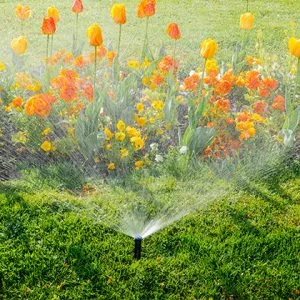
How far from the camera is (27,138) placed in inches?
202

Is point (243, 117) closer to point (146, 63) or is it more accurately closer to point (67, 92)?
point (146, 63)

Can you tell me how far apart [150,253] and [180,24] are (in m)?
5.67

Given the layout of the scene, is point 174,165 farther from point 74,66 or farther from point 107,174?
point 74,66

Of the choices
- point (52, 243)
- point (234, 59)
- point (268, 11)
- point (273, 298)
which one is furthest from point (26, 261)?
point (268, 11)

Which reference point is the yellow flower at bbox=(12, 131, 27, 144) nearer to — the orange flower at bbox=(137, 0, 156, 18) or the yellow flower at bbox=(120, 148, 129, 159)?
the yellow flower at bbox=(120, 148, 129, 159)

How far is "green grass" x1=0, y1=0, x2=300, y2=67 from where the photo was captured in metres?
7.97

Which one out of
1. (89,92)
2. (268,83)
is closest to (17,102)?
(89,92)

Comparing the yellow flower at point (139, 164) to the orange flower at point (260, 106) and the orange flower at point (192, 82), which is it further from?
the orange flower at point (260, 106)

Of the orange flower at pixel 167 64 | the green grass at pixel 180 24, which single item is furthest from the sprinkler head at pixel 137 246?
the green grass at pixel 180 24

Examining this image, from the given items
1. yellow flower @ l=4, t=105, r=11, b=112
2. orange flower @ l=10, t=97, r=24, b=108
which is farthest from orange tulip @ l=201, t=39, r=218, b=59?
yellow flower @ l=4, t=105, r=11, b=112

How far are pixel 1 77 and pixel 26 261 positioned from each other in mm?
2538

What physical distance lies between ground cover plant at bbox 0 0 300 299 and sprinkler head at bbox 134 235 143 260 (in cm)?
5

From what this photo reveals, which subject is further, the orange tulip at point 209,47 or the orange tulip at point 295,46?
the orange tulip at point 295,46

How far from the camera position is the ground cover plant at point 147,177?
3.92 metres
